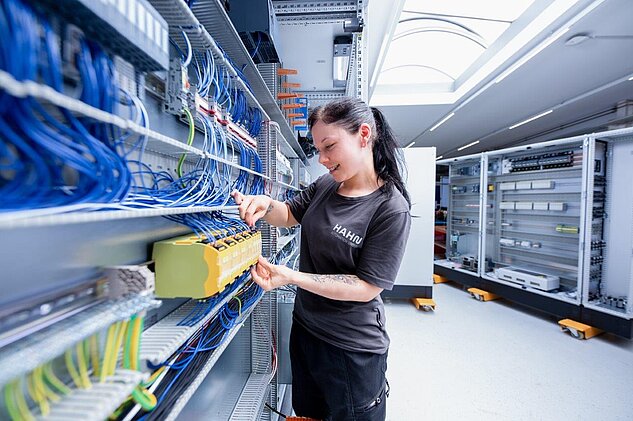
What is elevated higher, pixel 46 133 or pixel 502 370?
pixel 46 133

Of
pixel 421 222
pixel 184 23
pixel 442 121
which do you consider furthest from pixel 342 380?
pixel 442 121

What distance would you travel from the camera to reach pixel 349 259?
0.96 meters

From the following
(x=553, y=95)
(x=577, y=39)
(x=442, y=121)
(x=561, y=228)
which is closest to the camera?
(x=577, y=39)

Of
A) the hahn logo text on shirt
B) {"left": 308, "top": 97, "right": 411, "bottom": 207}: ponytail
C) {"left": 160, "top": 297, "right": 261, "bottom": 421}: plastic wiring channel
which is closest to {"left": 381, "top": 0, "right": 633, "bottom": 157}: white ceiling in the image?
{"left": 308, "top": 97, "right": 411, "bottom": 207}: ponytail

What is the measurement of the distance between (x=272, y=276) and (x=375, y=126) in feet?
2.18

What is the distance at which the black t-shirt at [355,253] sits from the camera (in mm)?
913

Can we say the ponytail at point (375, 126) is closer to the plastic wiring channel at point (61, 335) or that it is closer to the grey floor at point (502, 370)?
the plastic wiring channel at point (61, 335)

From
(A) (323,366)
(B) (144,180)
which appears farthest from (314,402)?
(B) (144,180)

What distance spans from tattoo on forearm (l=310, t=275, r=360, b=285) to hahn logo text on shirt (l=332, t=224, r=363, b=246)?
0.11m

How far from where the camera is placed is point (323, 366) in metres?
1.02

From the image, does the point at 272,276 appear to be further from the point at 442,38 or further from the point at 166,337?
the point at 442,38

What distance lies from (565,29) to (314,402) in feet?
12.7

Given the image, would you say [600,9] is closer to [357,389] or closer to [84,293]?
[357,389]

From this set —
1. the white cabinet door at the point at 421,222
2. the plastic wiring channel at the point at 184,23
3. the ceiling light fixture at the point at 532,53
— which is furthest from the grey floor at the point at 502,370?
the ceiling light fixture at the point at 532,53
